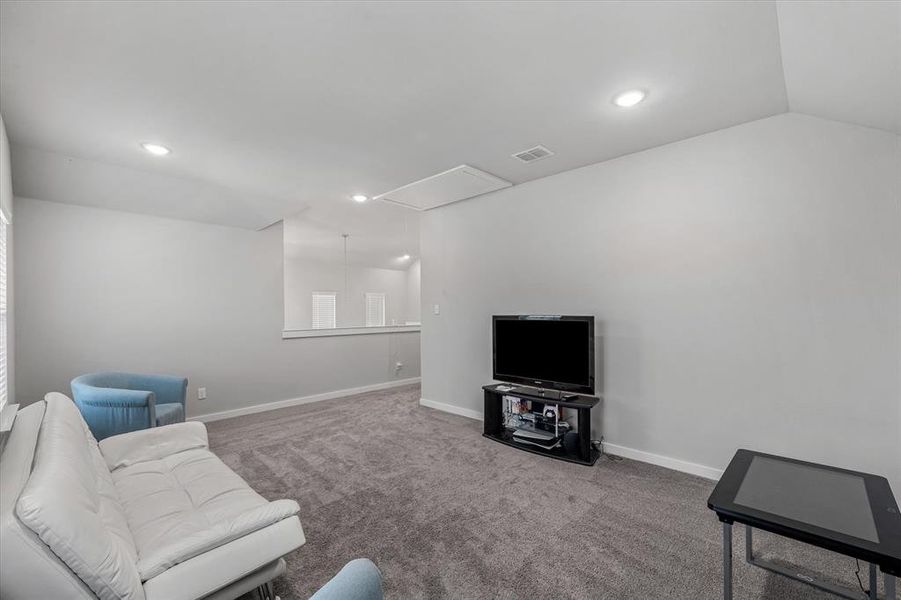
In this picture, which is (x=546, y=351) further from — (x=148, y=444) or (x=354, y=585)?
(x=148, y=444)

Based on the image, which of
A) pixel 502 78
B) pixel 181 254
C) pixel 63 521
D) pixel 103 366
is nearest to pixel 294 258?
pixel 181 254

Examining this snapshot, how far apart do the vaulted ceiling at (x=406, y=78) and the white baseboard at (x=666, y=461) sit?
95.0 inches

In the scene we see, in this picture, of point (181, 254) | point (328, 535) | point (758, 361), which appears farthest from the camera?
point (181, 254)

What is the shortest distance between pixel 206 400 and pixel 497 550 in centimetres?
394

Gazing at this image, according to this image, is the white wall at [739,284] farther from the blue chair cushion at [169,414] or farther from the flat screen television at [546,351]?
the blue chair cushion at [169,414]

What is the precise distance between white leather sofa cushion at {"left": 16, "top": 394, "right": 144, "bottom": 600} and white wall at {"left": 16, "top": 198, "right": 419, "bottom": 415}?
297 centimetres

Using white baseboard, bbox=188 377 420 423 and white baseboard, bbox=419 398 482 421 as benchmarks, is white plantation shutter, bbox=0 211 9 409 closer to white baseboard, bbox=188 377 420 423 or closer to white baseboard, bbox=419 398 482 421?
white baseboard, bbox=188 377 420 423

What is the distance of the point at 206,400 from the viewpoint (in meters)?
4.56

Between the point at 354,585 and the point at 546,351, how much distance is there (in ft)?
9.26

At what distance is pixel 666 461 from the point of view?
3.12 meters

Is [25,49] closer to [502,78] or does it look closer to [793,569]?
[502,78]

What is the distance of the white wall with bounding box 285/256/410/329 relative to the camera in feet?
28.8

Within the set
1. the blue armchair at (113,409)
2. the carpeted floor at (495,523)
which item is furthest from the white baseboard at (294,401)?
the blue armchair at (113,409)

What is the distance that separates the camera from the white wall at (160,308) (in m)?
3.66
